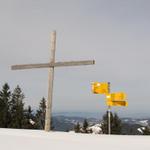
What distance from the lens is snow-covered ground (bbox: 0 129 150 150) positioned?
6.36 metres

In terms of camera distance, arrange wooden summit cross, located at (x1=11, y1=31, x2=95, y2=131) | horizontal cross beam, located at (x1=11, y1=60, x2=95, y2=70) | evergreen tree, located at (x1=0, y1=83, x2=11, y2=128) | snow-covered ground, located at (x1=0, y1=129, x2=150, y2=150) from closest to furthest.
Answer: snow-covered ground, located at (x1=0, y1=129, x2=150, y2=150) → horizontal cross beam, located at (x1=11, y1=60, x2=95, y2=70) → wooden summit cross, located at (x1=11, y1=31, x2=95, y2=131) → evergreen tree, located at (x1=0, y1=83, x2=11, y2=128)

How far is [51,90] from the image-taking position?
8.93 metres

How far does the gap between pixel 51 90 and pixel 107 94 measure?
2806 millimetres

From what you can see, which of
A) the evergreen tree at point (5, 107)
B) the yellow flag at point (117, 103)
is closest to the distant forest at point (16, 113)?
the evergreen tree at point (5, 107)

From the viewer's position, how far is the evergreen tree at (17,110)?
48.2 metres

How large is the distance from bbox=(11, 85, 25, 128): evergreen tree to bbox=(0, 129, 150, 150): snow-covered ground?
39.3 meters

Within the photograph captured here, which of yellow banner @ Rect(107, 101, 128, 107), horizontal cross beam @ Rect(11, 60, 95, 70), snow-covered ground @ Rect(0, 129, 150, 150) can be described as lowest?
snow-covered ground @ Rect(0, 129, 150, 150)

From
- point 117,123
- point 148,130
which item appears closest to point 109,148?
point 117,123

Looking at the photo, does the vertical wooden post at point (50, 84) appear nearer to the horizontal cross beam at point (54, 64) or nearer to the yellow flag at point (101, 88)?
the horizontal cross beam at point (54, 64)

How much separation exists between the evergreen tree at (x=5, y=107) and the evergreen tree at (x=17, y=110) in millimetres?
694

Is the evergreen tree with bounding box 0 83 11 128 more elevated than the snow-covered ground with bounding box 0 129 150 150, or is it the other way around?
the evergreen tree with bounding box 0 83 11 128

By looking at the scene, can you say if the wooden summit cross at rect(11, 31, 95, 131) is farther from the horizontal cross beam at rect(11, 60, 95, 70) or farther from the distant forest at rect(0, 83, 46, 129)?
the distant forest at rect(0, 83, 46, 129)

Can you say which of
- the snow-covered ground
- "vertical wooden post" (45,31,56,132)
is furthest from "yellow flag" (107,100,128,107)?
the snow-covered ground

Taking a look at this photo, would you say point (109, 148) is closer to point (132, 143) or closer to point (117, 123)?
point (132, 143)
